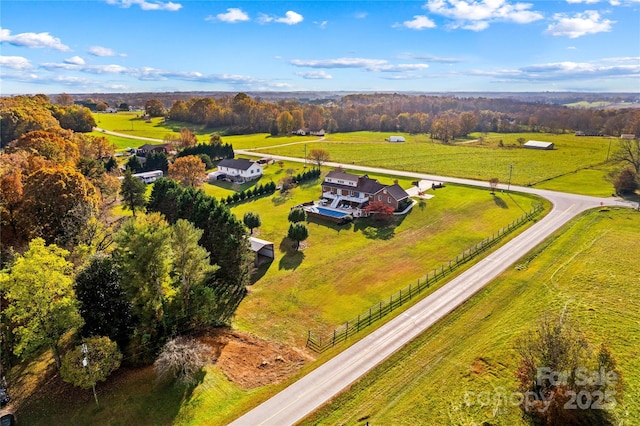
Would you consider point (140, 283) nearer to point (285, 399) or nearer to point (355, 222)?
point (285, 399)

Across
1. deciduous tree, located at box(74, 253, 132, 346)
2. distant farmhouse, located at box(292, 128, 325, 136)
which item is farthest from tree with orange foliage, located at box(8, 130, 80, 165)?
distant farmhouse, located at box(292, 128, 325, 136)

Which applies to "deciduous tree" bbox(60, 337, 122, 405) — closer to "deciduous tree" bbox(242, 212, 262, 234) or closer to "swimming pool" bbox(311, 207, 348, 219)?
"deciduous tree" bbox(242, 212, 262, 234)

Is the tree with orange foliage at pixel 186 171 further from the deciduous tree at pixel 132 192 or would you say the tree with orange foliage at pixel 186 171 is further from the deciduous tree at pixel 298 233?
the deciduous tree at pixel 298 233

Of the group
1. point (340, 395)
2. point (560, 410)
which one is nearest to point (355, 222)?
point (340, 395)

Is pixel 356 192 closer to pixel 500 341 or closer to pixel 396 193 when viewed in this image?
pixel 396 193

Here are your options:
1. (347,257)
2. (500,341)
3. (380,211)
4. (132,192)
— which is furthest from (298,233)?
(132,192)
